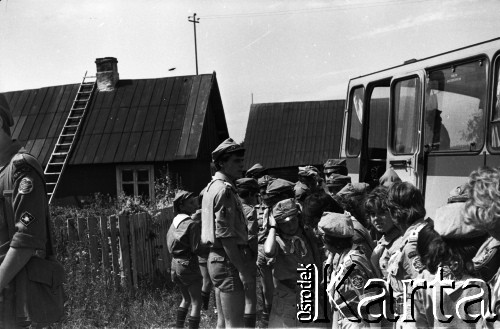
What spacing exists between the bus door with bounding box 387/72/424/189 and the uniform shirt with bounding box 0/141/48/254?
493 centimetres

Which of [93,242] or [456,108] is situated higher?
[456,108]

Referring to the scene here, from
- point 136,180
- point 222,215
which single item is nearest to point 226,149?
point 222,215

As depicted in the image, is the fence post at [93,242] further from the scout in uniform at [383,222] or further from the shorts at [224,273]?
the scout in uniform at [383,222]

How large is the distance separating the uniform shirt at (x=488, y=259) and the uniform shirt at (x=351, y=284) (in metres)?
0.76

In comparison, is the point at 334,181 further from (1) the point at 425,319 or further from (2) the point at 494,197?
(2) the point at 494,197

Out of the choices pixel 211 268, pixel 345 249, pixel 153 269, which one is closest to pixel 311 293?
pixel 345 249

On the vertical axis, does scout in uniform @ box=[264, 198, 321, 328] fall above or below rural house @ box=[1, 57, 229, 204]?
below

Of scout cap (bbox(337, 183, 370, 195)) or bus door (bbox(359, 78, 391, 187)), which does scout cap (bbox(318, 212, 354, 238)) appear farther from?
bus door (bbox(359, 78, 391, 187))

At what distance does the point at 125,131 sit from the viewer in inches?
846

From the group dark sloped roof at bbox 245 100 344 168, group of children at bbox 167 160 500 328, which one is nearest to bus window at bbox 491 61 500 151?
group of children at bbox 167 160 500 328

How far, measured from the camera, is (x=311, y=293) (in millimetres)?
4324

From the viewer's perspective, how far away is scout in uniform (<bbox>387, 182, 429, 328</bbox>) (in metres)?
3.77

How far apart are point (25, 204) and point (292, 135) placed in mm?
33719

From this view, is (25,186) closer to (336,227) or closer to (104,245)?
(336,227)
